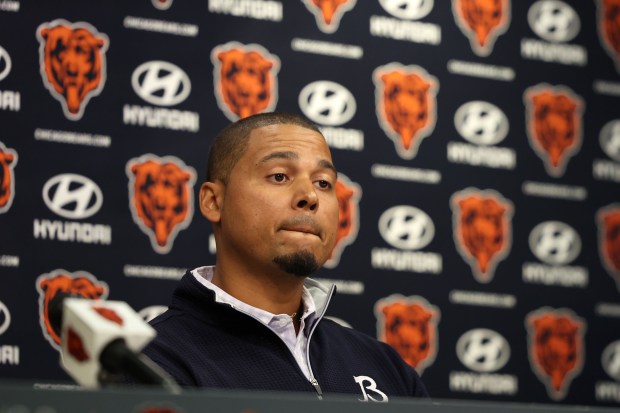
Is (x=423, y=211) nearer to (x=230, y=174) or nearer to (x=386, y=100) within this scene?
(x=386, y=100)

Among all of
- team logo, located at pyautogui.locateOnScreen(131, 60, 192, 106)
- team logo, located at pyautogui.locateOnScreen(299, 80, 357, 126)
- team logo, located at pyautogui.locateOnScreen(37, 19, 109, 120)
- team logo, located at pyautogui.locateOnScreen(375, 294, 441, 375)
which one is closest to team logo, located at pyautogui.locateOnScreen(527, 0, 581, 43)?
team logo, located at pyautogui.locateOnScreen(299, 80, 357, 126)

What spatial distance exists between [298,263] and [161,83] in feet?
3.91

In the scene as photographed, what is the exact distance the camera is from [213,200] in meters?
2.23

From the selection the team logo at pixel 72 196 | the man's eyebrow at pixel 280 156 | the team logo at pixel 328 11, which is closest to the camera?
the man's eyebrow at pixel 280 156

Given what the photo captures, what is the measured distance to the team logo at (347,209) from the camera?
320 centimetres

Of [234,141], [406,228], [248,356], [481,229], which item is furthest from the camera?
[481,229]

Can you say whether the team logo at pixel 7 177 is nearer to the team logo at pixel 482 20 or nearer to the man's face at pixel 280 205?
the man's face at pixel 280 205

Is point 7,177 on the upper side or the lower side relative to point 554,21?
lower

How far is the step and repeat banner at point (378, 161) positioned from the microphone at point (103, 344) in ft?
5.91

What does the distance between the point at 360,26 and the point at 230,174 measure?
Answer: 1.34m

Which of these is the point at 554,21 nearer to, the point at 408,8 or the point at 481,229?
the point at 408,8

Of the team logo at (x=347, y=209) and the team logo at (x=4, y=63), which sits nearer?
the team logo at (x=4, y=63)

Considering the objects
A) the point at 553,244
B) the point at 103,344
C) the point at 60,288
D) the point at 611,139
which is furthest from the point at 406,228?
the point at 103,344

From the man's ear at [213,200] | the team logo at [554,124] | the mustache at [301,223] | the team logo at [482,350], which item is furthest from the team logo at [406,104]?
the mustache at [301,223]
